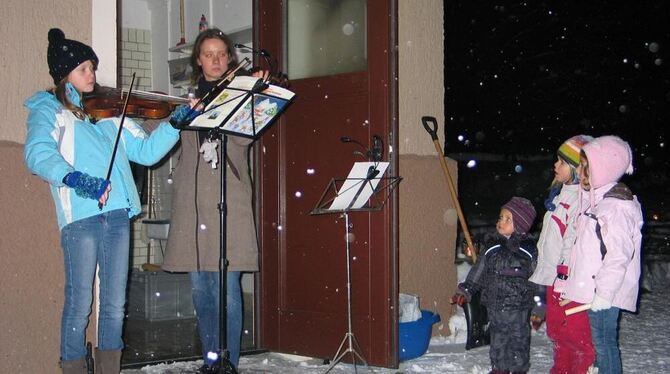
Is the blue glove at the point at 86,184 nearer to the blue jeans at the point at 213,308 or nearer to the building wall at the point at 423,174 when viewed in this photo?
the blue jeans at the point at 213,308

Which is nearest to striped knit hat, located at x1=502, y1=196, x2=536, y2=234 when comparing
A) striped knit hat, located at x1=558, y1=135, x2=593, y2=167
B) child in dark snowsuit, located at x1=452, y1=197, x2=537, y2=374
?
child in dark snowsuit, located at x1=452, y1=197, x2=537, y2=374

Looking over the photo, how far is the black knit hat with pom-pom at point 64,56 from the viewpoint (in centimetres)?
340

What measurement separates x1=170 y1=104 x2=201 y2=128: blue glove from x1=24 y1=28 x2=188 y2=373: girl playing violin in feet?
0.04

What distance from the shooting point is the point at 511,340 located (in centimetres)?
416

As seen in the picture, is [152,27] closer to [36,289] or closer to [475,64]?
[36,289]

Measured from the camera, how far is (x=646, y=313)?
675cm

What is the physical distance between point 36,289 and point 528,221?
2.74 m

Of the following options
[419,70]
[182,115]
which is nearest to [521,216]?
[419,70]

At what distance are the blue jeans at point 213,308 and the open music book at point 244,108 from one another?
88 cm

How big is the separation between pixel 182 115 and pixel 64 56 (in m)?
0.65

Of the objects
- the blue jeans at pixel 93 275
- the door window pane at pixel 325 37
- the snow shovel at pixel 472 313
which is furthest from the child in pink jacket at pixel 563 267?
the blue jeans at pixel 93 275

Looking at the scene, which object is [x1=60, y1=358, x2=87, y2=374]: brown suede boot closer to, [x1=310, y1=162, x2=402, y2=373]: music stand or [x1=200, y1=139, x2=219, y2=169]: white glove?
[x1=200, y1=139, x2=219, y2=169]: white glove

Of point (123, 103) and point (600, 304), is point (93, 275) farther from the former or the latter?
point (600, 304)

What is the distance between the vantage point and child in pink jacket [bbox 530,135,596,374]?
3.93 metres
